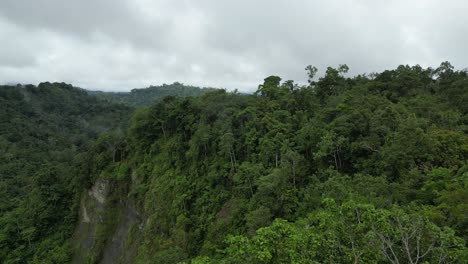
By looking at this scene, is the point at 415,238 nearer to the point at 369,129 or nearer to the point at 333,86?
the point at 369,129

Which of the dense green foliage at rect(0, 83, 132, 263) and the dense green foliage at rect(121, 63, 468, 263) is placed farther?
the dense green foliage at rect(0, 83, 132, 263)

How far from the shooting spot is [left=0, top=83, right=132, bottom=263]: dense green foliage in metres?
33.4

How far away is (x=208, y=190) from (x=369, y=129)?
12964 mm

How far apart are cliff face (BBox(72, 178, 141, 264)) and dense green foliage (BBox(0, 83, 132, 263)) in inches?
61.8

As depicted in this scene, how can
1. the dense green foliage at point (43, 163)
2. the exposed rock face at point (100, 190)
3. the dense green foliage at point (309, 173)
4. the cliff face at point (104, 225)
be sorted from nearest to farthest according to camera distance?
1. the dense green foliage at point (309, 173)
2. the cliff face at point (104, 225)
3. the exposed rock face at point (100, 190)
4. the dense green foliage at point (43, 163)

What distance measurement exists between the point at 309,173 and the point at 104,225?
72.8 feet

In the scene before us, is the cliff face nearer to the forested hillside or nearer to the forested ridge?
the forested ridge

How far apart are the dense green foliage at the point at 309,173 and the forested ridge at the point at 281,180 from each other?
7 centimetres

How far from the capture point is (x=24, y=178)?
47781 mm

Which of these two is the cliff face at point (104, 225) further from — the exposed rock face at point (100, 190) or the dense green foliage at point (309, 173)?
the dense green foliage at point (309, 173)

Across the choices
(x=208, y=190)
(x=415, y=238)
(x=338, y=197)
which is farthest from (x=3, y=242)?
(x=415, y=238)

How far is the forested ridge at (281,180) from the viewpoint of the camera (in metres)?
8.77

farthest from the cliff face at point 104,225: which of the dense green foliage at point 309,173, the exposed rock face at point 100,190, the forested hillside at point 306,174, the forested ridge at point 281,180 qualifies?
the dense green foliage at point 309,173

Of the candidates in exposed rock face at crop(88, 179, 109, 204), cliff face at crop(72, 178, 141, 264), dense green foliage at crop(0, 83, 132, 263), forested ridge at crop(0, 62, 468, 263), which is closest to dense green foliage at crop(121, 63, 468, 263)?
forested ridge at crop(0, 62, 468, 263)
